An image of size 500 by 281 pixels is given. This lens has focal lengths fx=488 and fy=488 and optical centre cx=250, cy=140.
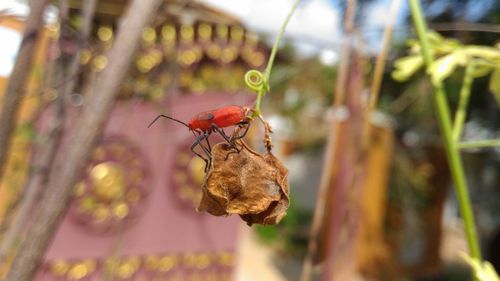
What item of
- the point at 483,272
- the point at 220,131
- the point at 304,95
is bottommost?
the point at 483,272

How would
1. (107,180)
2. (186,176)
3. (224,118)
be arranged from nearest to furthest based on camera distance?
(224,118) → (107,180) → (186,176)

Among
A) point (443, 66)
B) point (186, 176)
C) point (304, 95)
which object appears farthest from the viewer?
point (304, 95)

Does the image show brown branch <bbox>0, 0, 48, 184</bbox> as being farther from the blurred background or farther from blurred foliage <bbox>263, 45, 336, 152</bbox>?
blurred foliage <bbox>263, 45, 336, 152</bbox>

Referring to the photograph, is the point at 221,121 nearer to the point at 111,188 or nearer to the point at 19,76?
the point at 19,76

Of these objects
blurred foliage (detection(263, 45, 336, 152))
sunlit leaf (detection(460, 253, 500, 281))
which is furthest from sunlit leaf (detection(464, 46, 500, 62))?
blurred foliage (detection(263, 45, 336, 152))

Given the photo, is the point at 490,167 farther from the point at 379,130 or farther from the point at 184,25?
the point at 184,25

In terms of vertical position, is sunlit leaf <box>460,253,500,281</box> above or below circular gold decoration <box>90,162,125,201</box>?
above

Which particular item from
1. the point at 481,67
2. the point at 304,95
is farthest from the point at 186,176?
the point at 304,95
